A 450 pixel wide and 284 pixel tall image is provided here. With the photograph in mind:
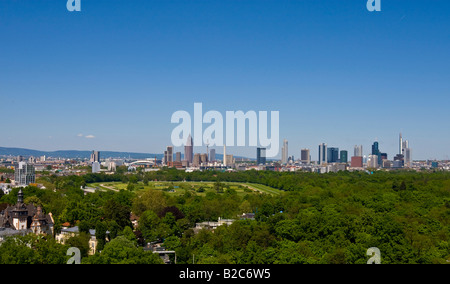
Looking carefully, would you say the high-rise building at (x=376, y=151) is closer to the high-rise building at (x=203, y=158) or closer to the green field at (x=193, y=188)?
the high-rise building at (x=203, y=158)

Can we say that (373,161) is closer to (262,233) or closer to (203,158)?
(203,158)

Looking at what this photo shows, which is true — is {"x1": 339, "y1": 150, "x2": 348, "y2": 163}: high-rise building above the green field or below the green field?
above

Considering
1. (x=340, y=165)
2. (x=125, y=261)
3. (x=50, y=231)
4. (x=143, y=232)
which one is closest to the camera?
(x=125, y=261)

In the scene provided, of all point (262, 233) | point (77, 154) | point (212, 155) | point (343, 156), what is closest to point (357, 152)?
point (343, 156)

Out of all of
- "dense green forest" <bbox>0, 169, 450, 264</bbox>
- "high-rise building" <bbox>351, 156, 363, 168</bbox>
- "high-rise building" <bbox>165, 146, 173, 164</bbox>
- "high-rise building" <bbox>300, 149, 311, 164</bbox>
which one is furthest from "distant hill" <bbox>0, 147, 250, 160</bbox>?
"dense green forest" <bbox>0, 169, 450, 264</bbox>

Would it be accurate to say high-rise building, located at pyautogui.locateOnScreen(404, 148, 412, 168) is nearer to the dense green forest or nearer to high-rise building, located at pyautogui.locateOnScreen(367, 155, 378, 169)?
high-rise building, located at pyautogui.locateOnScreen(367, 155, 378, 169)
